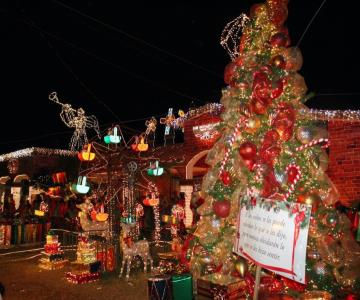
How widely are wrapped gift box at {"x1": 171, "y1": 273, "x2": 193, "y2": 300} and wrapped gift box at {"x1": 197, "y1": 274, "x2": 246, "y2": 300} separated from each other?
18cm

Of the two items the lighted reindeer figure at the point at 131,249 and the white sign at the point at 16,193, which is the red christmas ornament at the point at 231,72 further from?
the white sign at the point at 16,193

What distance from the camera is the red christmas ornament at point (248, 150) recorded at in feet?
17.3

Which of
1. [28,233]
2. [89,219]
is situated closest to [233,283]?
[89,219]

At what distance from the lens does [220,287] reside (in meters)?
5.44

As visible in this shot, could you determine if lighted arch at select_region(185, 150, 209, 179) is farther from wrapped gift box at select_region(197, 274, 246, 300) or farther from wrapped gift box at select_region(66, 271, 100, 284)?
wrapped gift box at select_region(197, 274, 246, 300)

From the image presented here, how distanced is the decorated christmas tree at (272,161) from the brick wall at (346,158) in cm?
321

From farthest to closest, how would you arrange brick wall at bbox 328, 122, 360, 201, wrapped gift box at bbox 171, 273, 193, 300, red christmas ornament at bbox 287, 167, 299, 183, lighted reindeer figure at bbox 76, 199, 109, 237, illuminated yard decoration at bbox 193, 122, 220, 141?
illuminated yard decoration at bbox 193, 122, 220, 141 → lighted reindeer figure at bbox 76, 199, 109, 237 → brick wall at bbox 328, 122, 360, 201 → wrapped gift box at bbox 171, 273, 193, 300 → red christmas ornament at bbox 287, 167, 299, 183

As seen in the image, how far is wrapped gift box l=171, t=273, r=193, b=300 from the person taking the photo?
18.6 ft

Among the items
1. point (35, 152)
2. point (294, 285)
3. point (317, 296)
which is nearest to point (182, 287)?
point (294, 285)

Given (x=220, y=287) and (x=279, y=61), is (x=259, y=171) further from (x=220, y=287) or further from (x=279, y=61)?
(x=220, y=287)

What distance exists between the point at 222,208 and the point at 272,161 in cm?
108

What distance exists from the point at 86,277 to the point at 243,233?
5383 mm

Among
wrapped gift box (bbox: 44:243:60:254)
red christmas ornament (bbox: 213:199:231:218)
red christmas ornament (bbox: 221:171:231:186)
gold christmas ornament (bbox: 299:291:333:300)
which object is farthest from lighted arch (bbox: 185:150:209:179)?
gold christmas ornament (bbox: 299:291:333:300)

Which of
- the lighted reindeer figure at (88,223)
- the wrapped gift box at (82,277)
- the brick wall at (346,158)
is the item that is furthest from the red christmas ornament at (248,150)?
the lighted reindeer figure at (88,223)
